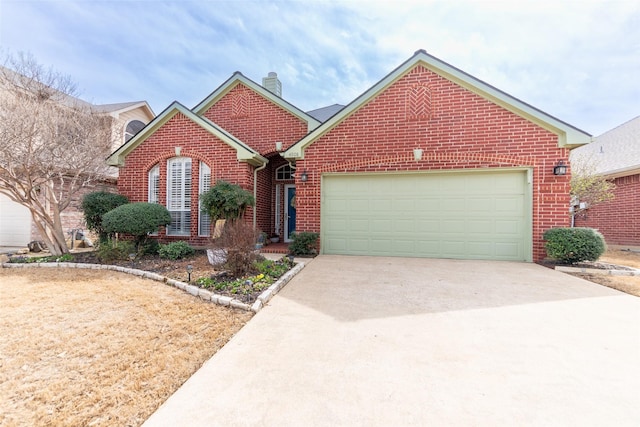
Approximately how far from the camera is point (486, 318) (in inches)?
142

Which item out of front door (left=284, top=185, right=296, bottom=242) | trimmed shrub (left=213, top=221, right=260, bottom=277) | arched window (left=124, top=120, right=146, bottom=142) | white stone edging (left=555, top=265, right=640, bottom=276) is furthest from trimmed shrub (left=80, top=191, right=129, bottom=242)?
white stone edging (left=555, top=265, right=640, bottom=276)

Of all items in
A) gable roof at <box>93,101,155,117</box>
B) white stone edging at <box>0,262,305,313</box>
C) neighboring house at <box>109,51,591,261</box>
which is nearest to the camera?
white stone edging at <box>0,262,305,313</box>

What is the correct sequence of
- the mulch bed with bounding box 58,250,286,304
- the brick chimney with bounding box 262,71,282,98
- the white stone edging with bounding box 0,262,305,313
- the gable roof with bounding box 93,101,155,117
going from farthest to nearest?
the gable roof with bounding box 93,101,155,117
the brick chimney with bounding box 262,71,282,98
the mulch bed with bounding box 58,250,286,304
the white stone edging with bounding box 0,262,305,313

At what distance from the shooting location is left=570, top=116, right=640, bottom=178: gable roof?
439 inches

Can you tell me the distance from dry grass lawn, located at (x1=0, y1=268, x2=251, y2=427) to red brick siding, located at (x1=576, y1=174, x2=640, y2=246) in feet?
49.8

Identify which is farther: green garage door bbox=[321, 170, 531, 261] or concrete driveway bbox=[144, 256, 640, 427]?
green garage door bbox=[321, 170, 531, 261]

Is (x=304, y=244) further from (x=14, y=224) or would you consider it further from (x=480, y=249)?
(x=14, y=224)

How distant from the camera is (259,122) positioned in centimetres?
1070

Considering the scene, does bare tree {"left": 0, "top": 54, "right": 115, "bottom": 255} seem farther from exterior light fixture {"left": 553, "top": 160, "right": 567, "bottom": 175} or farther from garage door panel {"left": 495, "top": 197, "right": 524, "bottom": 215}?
exterior light fixture {"left": 553, "top": 160, "right": 567, "bottom": 175}

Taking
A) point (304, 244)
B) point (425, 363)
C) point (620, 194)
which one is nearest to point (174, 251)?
point (304, 244)

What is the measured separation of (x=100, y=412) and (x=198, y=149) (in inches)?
329

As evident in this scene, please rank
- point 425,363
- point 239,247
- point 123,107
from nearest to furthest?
1. point 425,363
2. point 239,247
3. point 123,107

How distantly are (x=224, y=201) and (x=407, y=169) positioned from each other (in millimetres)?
5245

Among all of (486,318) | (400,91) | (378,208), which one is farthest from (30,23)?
(486,318)
